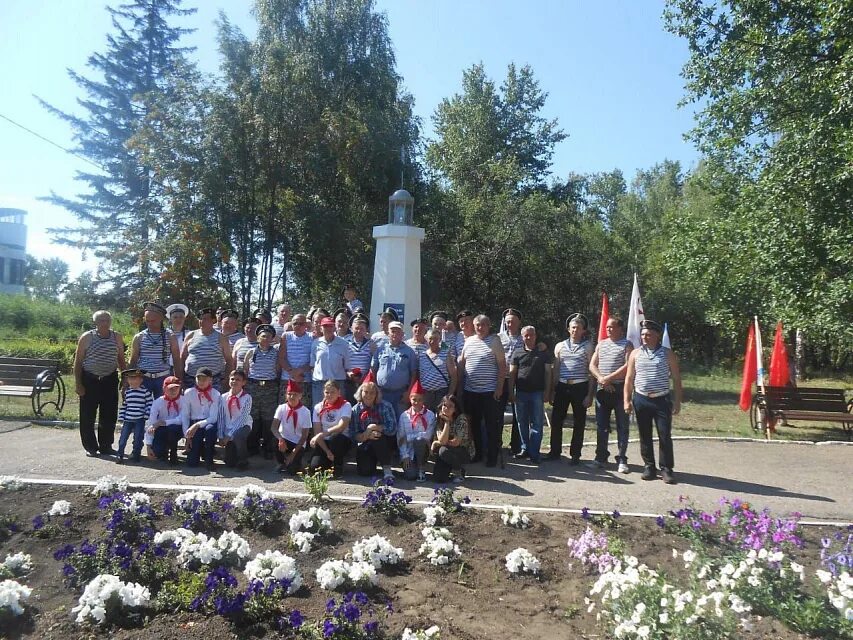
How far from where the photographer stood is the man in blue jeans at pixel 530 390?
24.1 feet

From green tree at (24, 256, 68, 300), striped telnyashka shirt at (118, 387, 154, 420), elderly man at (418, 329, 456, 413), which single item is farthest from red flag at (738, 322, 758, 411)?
green tree at (24, 256, 68, 300)

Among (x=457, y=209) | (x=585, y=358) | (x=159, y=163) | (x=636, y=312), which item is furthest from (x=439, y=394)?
(x=457, y=209)

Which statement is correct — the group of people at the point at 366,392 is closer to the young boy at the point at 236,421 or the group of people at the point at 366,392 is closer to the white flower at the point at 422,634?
the young boy at the point at 236,421

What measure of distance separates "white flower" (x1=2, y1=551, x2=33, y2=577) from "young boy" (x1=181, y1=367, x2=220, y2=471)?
7.94ft

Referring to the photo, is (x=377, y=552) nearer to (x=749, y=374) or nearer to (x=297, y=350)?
(x=297, y=350)

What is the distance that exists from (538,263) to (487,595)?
1666 centimetres

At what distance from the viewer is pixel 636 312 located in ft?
36.2

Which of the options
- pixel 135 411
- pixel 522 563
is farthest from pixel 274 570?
pixel 135 411

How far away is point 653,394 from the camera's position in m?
6.57

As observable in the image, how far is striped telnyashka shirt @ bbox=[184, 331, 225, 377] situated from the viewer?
7.35 m

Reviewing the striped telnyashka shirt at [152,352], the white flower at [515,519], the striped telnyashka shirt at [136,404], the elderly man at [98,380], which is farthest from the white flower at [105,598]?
the striped telnyashka shirt at [152,352]

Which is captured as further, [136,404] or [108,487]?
[136,404]

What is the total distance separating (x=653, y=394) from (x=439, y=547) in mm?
3208

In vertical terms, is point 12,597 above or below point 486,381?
below
